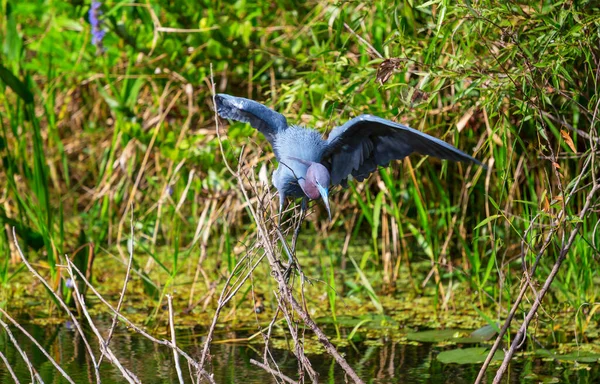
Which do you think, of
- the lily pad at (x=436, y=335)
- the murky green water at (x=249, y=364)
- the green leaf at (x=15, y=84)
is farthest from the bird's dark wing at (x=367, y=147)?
the green leaf at (x=15, y=84)

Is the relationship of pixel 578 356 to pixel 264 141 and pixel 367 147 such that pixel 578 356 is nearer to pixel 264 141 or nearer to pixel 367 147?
pixel 367 147

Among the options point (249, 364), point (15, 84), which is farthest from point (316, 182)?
point (15, 84)

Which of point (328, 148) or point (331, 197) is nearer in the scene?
point (328, 148)

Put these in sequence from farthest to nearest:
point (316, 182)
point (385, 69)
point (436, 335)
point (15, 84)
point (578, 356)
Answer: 1. point (15, 84)
2. point (436, 335)
3. point (578, 356)
4. point (385, 69)
5. point (316, 182)

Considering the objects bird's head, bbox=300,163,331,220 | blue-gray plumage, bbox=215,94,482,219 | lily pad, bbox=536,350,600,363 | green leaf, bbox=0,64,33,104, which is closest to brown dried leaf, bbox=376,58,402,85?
blue-gray plumage, bbox=215,94,482,219

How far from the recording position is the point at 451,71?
7.57ft

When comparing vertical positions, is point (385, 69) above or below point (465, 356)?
above

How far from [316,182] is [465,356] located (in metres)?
0.96

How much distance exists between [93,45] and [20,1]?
0.47 metres

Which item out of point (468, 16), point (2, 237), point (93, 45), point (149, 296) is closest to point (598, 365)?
point (468, 16)

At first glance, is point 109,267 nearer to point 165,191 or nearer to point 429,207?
point 165,191

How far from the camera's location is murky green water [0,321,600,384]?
2.54 metres

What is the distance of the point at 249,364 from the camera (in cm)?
270

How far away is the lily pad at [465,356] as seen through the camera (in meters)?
2.68
